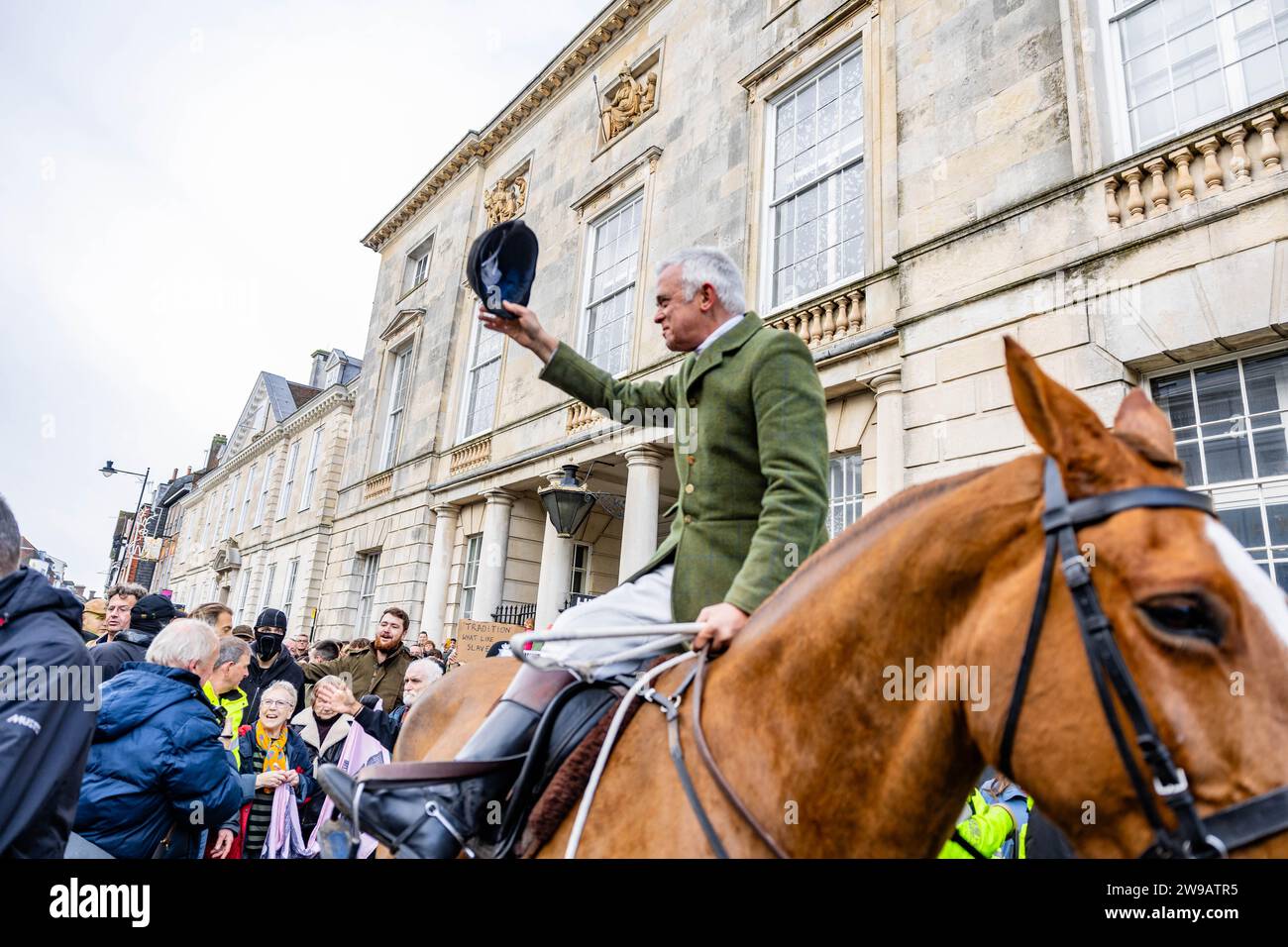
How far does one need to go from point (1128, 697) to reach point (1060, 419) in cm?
47

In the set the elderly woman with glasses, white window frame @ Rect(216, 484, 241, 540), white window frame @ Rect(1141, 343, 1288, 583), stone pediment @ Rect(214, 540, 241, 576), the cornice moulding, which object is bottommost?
the elderly woman with glasses

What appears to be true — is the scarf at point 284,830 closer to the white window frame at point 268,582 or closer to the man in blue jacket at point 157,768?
the man in blue jacket at point 157,768

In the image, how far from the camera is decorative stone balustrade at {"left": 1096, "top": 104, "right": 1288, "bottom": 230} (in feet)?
18.1

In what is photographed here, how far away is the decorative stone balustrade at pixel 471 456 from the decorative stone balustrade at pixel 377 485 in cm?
291

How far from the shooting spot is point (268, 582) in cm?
2569

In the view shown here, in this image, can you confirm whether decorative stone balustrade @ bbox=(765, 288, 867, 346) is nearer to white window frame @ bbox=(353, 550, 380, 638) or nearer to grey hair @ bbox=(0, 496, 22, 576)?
grey hair @ bbox=(0, 496, 22, 576)

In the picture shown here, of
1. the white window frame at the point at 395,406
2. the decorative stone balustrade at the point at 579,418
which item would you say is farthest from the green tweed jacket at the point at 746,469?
the white window frame at the point at 395,406

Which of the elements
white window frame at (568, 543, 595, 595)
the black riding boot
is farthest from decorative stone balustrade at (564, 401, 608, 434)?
the black riding boot

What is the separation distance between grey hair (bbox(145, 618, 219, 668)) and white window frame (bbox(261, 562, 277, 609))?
24.1 m

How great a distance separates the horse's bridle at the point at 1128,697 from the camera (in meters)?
1.01

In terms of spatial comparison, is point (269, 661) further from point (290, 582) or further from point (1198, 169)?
point (290, 582)

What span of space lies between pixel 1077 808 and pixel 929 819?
0.32 metres

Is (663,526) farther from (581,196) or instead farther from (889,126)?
(889,126)
